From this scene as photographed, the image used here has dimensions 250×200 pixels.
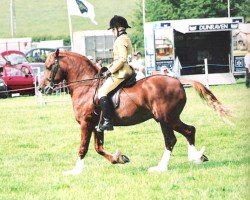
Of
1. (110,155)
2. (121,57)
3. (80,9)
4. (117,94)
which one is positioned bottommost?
(110,155)

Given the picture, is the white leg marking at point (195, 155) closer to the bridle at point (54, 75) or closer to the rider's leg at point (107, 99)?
the rider's leg at point (107, 99)

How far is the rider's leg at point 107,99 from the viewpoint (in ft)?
37.8

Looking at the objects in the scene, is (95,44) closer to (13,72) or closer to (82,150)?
(13,72)

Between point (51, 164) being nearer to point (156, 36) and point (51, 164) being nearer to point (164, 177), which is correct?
point (164, 177)

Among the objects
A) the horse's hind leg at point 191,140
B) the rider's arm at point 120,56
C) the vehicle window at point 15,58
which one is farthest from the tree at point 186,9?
the rider's arm at point 120,56

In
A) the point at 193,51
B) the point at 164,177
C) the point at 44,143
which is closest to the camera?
the point at 164,177

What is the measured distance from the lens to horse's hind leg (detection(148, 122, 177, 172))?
36.6 feet

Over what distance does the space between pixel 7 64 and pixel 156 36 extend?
6969 mm

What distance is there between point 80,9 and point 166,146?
25.2 m

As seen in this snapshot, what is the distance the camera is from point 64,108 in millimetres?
26078

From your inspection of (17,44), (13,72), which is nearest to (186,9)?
(17,44)

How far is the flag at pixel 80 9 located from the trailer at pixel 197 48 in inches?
104

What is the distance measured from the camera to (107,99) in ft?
38.0

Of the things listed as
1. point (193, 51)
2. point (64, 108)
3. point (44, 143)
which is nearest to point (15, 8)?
point (193, 51)
